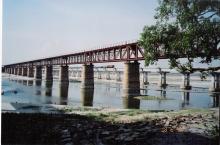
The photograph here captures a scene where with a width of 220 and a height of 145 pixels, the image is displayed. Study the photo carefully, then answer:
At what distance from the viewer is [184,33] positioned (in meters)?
7.73

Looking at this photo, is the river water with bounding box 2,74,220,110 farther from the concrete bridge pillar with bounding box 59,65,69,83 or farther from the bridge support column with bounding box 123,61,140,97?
the concrete bridge pillar with bounding box 59,65,69,83

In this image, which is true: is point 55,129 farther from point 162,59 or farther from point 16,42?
point 162,59

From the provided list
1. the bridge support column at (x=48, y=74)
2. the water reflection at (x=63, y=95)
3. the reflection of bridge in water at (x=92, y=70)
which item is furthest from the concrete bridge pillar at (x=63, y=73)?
the bridge support column at (x=48, y=74)

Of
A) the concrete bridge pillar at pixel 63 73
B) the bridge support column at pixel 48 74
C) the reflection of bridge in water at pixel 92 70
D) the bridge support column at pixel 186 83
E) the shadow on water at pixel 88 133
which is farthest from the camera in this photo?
the concrete bridge pillar at pixel 63 73

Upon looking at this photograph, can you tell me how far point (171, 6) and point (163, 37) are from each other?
787 mm

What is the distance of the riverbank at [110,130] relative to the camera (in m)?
6.84

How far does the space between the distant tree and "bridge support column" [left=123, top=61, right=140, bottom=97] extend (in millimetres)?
11995

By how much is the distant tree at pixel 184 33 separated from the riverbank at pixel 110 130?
4.61 feet

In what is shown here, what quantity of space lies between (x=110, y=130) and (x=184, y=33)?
270 centimetres

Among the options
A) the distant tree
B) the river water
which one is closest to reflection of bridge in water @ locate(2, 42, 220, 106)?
the river water

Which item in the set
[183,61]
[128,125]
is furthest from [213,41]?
[128,125]

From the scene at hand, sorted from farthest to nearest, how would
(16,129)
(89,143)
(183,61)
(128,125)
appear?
(183,61) → (128,125) → (16,129) → (89,143)

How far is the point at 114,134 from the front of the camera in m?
7.10

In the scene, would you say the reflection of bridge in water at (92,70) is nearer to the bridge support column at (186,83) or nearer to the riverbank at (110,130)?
the bridge support column at (186,83)
